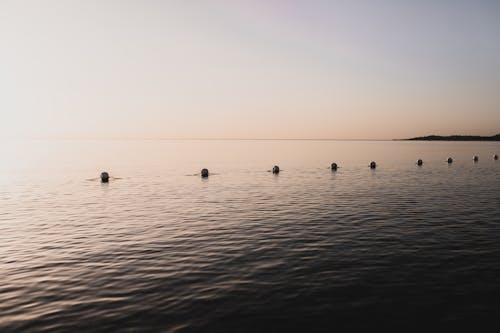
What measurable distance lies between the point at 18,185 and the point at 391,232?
2322 inches

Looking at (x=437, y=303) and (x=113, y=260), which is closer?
(x=437, y=303)

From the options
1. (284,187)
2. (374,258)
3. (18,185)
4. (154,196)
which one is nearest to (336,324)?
(374,258)

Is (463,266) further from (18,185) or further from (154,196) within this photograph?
(18,185)

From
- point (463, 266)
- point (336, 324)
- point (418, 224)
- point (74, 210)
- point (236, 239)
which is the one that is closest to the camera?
point (336, 324)

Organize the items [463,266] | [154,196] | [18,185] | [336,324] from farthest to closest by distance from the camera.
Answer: [18,185] → [154,196] → [463,266] → [336,324]

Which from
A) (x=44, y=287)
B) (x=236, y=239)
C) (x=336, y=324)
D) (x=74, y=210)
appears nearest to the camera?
(x=336, y=324)

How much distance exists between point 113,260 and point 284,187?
35.4 m

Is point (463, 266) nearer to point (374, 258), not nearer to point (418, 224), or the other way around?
point (374, 258)

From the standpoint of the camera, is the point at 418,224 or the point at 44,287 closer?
the point at 44,287

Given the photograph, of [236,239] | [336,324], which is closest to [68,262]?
[236,239]

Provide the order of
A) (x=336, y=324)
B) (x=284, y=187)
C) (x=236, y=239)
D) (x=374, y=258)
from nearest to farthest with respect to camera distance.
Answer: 1. (x=336, y=324)
2. (x=374, y=258)
3. (x=236, y=239)
4. (x=284, y=187)

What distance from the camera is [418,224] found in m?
27.3

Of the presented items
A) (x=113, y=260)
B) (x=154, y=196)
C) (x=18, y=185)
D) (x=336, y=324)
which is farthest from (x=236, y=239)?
(x=18, y=185)

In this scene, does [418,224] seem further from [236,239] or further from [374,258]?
[236,239]
